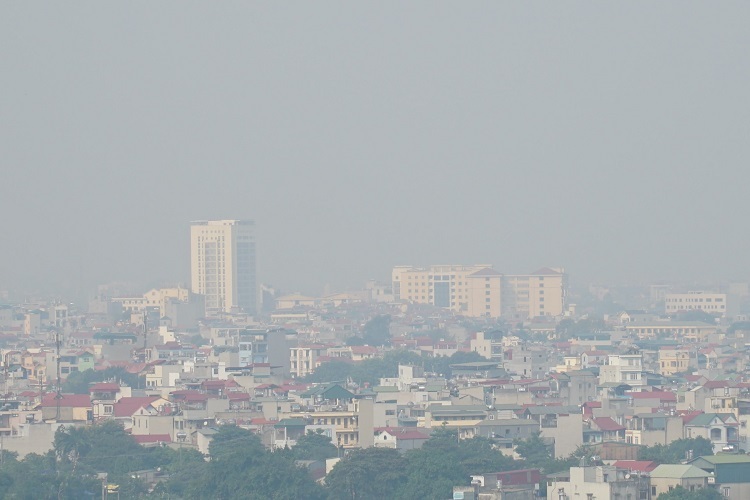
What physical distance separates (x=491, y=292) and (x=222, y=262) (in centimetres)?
1645

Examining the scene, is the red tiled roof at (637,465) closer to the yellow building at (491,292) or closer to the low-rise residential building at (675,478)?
the low-rise residential building at (675,478)

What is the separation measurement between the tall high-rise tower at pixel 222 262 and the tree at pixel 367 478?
91.7 meters

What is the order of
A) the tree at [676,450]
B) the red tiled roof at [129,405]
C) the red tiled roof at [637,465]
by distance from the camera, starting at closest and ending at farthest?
1. the red tiled roof at [637,465]
2. the tree at [676,450]
3. the red tiled roof at [129,405]

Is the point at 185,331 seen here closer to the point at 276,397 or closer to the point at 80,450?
the point at 276,397

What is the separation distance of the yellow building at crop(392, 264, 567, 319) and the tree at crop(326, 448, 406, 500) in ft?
258

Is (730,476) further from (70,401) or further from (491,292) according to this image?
(491,292)

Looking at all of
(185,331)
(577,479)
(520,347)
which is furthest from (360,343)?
(577,479)

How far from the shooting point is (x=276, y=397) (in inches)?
1891

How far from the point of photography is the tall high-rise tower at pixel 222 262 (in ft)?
415

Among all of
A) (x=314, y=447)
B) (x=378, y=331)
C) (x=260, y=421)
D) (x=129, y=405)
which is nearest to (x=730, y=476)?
(x=314, y=447)

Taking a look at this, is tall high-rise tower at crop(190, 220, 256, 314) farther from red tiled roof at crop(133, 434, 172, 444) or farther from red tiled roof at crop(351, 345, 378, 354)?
red tiled roof at crop(133, 434, 172, 444)

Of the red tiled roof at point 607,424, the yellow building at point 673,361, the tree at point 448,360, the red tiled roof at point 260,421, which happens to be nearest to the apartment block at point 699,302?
the yellow building at point 673,361

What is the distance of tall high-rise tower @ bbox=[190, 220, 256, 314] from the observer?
126375mm

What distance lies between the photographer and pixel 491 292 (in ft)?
384
